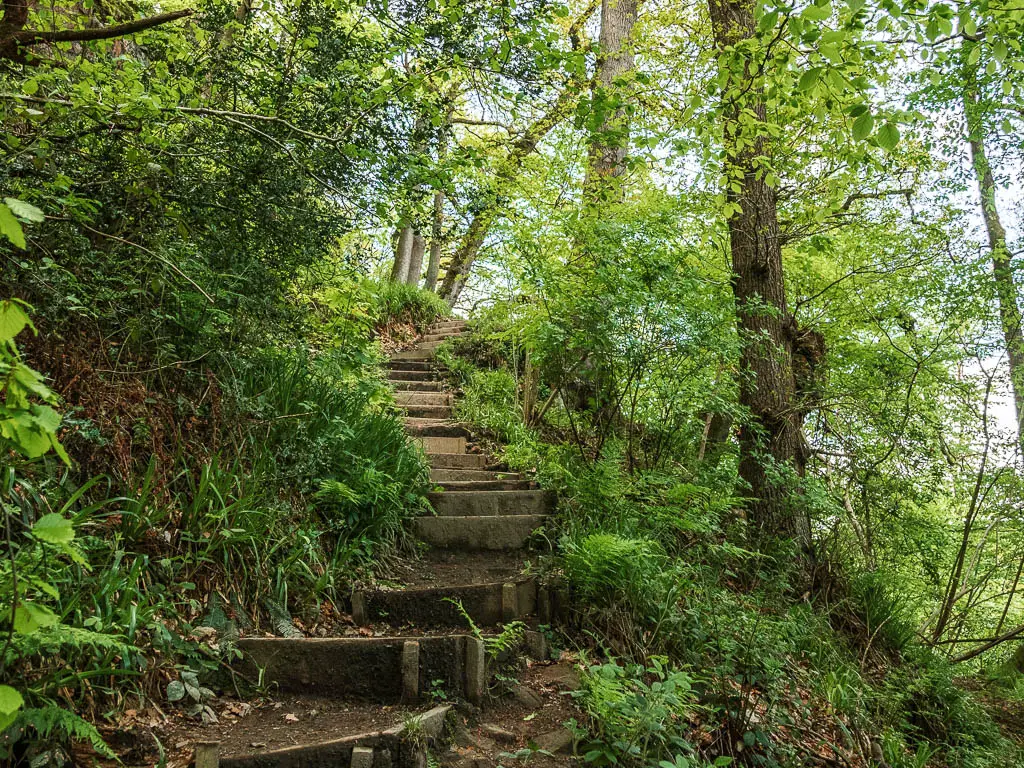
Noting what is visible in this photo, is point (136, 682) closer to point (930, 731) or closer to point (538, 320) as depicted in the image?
point (538, 320)

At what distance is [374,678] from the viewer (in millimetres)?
3211

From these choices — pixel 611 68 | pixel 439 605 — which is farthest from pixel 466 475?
pixel 611 68

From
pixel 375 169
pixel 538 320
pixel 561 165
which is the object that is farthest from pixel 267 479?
pixel 561 165

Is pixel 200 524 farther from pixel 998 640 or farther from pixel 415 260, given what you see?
pixel 415 260

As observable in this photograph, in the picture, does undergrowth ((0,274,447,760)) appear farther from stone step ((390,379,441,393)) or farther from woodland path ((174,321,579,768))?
stone step ((390,379,441,393))

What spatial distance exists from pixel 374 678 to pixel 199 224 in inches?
116

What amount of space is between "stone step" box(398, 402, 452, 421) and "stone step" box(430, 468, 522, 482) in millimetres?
1557

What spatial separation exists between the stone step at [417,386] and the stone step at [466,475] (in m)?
2.46

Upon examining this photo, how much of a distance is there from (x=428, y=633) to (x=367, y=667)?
0.68 meters

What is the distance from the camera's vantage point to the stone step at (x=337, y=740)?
2508 millimetres

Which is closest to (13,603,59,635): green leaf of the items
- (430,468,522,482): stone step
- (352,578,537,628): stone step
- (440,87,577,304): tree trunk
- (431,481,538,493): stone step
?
(352,578,537,628): stone step

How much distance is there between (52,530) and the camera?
148cm

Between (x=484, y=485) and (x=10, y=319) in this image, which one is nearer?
(x=10, y=319)

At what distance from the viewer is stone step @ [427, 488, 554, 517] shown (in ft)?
17.2
